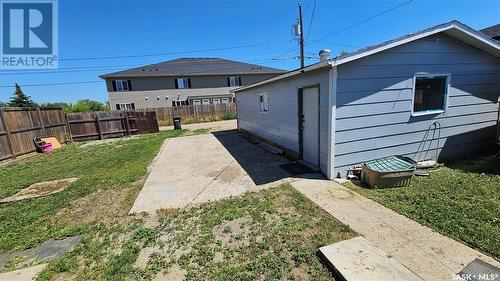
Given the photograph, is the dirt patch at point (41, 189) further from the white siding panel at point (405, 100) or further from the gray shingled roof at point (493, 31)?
the gray shingled roof at point (493, 31)

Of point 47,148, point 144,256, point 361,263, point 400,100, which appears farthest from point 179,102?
point 361,263

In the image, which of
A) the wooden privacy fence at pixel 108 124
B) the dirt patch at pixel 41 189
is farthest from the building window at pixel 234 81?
the dirt patch at pixel 41 189

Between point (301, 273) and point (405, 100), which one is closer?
point (301, 273)

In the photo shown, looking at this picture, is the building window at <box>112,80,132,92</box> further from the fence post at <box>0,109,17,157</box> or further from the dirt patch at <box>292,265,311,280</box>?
the dirt patch at <box>292,265,311,280</box>

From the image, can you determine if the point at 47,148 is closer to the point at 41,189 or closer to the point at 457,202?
the point at 41,189

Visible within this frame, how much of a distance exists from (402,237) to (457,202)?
5.17 ft

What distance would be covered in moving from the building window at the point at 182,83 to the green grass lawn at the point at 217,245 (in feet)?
80.0

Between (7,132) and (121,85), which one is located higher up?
(121,85)

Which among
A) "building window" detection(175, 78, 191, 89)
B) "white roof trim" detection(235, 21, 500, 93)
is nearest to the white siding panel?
"white roof trim" detection(235, 21, 500, 93)

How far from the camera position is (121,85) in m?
24.0

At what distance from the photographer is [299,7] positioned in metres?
14.0

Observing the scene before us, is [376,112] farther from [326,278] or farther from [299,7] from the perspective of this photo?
[299,7]

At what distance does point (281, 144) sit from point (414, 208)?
4.35 m

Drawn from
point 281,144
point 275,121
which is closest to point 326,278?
point 281,144
